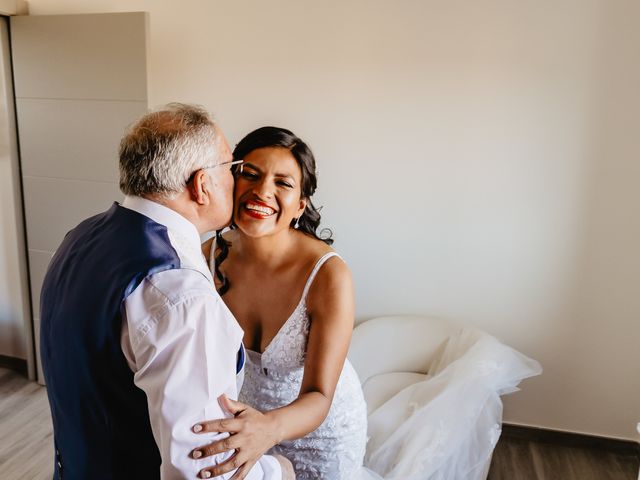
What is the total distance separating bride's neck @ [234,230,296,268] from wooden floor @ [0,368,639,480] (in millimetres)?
1660

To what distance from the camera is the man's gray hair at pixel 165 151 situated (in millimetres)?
1156

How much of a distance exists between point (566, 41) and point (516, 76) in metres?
0.26

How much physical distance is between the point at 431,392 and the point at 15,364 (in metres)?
2.81

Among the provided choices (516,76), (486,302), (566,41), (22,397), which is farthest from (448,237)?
(22,397)

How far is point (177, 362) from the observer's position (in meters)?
0.99

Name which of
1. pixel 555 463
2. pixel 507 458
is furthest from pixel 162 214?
pixel 555 463

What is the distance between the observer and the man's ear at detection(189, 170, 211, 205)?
1195mm

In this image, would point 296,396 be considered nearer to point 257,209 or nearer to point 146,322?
point 257,209

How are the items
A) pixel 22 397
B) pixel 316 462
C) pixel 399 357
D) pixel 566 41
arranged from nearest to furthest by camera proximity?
pixel 316 462 → pixel 566 41 → pixel 399 357 → pixel 22 397

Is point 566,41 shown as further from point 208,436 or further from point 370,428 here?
point 208,436

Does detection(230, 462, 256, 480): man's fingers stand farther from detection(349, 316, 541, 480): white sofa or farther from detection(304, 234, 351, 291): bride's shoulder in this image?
detection(349, 316, 541, 480): white sofa

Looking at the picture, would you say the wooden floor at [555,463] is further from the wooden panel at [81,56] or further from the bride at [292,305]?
the wooden panel at [81,56]

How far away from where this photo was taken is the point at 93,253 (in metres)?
1.11

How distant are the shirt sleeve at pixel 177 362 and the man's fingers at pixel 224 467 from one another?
0.02 m
